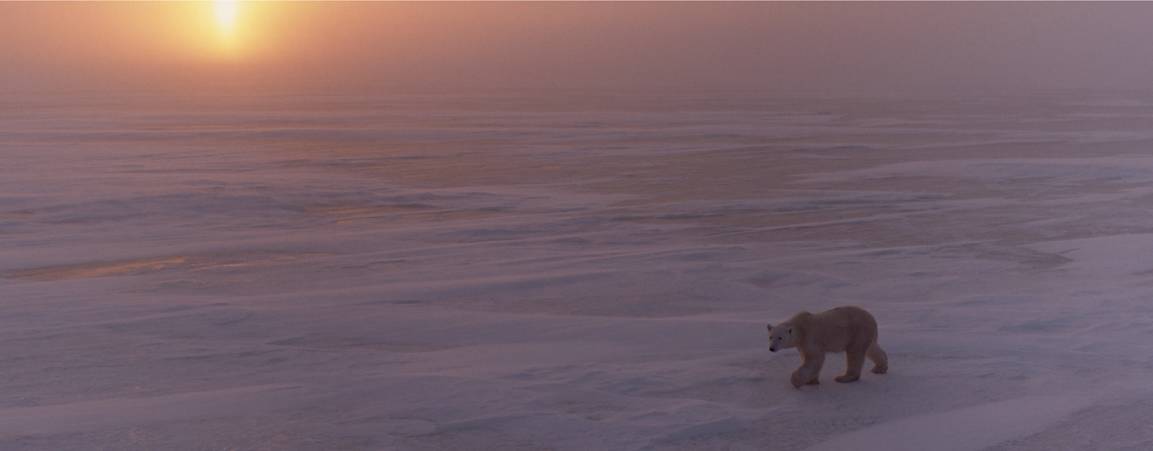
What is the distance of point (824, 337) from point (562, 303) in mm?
2170

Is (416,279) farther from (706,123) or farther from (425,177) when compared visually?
(706,123)

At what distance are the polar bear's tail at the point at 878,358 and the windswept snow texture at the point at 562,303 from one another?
0.07 metres

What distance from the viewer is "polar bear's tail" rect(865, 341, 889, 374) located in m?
4.96

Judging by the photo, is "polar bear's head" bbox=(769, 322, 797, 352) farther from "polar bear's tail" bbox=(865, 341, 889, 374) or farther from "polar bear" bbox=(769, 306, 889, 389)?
"polar bear's tail" bbox=(865, 341, 889, 374)

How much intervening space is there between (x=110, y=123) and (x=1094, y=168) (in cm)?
2112

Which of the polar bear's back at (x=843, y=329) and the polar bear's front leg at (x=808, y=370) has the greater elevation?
the polar bear's back at (x=843, y=329)

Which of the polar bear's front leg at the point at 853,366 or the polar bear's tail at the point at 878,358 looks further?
the polar bear's tail at the point at 878,358

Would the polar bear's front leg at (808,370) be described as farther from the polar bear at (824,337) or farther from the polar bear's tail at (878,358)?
the polar bear's tail at (878,358)

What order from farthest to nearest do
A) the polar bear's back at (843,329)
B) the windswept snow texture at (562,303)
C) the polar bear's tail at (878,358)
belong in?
the polar bear's tail at (878,358)
the polar bear's back at (843,329)
the windswept snow texture at (562,303)

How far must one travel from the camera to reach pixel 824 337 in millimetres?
4707

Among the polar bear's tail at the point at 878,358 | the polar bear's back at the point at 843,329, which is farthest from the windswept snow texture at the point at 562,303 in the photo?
the polar bear's back at the point at 843,329

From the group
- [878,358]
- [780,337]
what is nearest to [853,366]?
[878,358]

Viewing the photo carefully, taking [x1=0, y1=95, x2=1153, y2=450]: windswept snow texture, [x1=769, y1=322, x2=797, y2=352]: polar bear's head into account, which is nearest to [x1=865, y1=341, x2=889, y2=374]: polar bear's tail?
[x1=0, y1=95, x2=1153, y2=450]: windswept snow texture

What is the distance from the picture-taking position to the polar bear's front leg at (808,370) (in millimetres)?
4719
